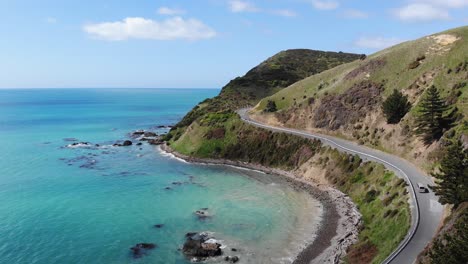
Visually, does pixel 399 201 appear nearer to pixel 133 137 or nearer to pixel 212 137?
pixel 212 137

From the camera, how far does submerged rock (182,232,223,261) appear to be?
1455 inches

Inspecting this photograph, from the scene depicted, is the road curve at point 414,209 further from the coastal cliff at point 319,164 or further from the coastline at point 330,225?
the coastline at point 330,225

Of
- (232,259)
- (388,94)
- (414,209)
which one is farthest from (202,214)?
(388,94)

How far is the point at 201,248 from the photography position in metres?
37.6

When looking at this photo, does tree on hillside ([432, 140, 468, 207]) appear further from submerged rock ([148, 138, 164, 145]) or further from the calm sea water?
submerged rock ([148, 138, 164, 145])

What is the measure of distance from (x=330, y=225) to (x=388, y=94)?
36.5 meters

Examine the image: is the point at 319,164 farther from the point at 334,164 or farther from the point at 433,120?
the point at 433,120

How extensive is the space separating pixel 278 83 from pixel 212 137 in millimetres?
66041

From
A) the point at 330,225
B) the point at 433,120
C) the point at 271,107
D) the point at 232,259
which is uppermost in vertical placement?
the point at 433,120

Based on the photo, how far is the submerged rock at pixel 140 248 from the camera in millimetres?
37562

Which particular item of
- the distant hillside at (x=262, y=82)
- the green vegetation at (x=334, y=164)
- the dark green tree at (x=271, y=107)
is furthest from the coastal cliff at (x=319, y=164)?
the dark green tree at (x=271, y=107)

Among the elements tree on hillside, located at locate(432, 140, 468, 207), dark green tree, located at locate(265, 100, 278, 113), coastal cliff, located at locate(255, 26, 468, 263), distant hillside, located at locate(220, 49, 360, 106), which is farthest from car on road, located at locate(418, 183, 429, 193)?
distant hillside, located at locate(220, 49, 360, 106)

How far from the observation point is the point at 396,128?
5988cm

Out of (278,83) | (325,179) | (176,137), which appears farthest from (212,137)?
(278,83)
